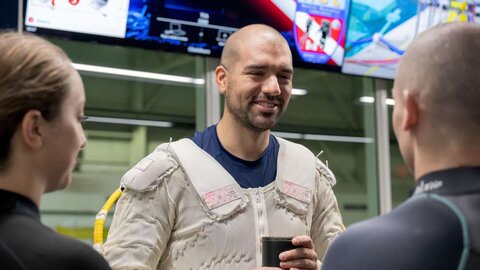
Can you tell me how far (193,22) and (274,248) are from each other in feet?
6.89

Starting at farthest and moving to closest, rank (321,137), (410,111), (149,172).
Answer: (321,137)
(149,172)
(410,111)

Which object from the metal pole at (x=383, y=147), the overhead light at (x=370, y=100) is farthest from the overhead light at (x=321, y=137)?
the overhead light at (x=370, y=100)

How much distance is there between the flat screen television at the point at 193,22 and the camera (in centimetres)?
319

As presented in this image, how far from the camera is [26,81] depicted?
41.4 inches

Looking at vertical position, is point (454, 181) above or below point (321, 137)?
above

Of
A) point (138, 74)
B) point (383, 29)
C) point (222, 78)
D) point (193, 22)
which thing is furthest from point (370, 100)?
point (222, 78)

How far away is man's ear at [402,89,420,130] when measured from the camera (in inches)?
43.0

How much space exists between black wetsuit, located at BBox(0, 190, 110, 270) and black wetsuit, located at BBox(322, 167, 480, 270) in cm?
39

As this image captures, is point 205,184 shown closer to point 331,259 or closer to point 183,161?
point 183,161

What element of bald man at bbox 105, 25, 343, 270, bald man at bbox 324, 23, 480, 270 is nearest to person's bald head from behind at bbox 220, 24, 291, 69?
bald man at bbox 105, 25, 343, 270

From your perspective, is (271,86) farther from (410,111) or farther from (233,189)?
(410,111)

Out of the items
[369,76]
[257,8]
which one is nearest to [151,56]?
[257,8]

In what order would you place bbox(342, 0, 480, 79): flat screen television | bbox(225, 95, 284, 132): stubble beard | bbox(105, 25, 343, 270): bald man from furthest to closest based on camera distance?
1. bbox(342, 0, 480, 79): flat screen television
2. bbox(225, 95, 284, 132): stubble beard
3. bbox(105, 25, 343, 270): bald man

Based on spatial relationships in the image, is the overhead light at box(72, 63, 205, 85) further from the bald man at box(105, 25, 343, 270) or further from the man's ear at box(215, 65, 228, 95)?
the bald man at box(105, 25, 343, 270)
